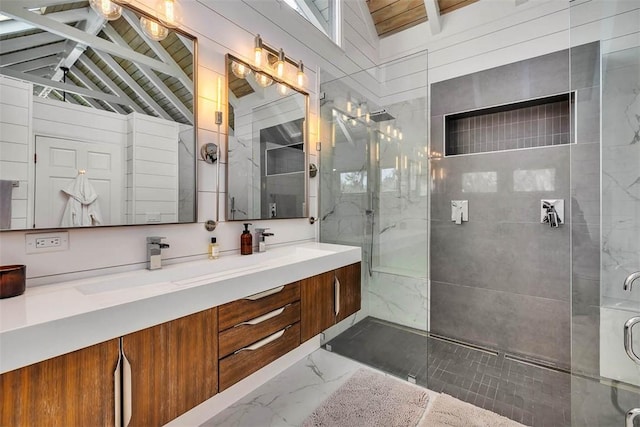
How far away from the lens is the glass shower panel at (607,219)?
5.07 feet

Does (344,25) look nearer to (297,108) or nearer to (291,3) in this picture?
(291,3)

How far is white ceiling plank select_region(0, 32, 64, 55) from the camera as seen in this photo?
105 centimetres

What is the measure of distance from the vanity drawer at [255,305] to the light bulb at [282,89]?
1.41m

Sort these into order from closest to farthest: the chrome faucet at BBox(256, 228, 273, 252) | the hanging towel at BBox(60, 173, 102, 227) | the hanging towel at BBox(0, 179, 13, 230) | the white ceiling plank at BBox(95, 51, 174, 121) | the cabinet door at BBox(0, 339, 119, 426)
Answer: the cabinet door at BBox(0, 339, 119, 426) → the hanging towel at BBox(0, 179, 13, 230) → the hanging towel at BBox(60, 173, 102, 227) → the white ceiling plank at BBox(95, 51, 174, 121) → the chrome faucet at BBox(256, 228, 273, 252)

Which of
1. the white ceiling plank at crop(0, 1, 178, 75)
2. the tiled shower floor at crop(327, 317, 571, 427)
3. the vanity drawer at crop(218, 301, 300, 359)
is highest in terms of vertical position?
the white ceiling plank at crop(0, 1, 178, 75)

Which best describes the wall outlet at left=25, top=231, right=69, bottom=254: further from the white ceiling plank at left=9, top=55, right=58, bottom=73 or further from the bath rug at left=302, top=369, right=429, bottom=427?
the bath rug at left=302, top=369, right=429, bottom=427

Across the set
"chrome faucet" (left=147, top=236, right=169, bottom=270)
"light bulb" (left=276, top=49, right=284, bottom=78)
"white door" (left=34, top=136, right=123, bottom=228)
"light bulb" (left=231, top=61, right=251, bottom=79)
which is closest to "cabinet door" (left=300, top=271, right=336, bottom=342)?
"chrome faucet" (left=147, top=236, right=169, bottom=270)

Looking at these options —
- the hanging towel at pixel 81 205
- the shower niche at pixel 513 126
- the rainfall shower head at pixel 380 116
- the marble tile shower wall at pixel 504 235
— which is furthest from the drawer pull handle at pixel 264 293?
the shower niche at pixel 513 126

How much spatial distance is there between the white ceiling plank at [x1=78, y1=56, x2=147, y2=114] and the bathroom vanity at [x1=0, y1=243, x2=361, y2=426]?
2.62 ft

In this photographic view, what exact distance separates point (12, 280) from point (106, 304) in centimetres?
39

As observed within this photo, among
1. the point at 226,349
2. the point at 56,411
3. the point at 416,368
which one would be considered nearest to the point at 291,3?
the point at 226,349

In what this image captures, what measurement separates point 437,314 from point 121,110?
294 cm

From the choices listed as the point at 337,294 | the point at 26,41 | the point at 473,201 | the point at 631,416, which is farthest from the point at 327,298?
the point at 26,41

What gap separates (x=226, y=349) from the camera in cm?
122
